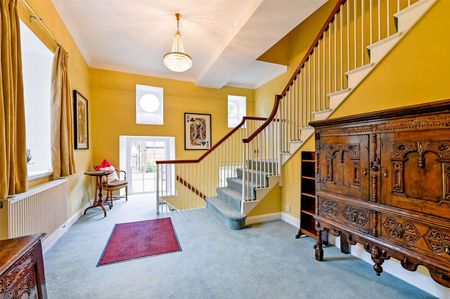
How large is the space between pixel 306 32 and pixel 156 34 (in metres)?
2.91

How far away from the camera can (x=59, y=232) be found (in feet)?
8.77

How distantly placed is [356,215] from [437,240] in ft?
1.70

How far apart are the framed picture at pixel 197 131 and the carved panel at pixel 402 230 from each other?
14.9 feet

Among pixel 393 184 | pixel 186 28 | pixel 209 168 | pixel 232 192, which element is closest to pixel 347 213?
pixel 393 184

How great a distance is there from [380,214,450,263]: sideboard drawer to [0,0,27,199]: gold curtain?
3.00 m

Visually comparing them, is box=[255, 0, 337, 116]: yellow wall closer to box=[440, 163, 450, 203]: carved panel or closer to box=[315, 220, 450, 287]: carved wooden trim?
box=[440, 163, 450, 203]: carved panel

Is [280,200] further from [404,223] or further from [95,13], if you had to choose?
[95,13]

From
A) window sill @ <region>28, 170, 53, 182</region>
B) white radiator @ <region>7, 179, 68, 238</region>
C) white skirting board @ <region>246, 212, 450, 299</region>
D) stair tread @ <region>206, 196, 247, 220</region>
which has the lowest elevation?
white skirting board @ <region>246, 212, 450, 299</region>

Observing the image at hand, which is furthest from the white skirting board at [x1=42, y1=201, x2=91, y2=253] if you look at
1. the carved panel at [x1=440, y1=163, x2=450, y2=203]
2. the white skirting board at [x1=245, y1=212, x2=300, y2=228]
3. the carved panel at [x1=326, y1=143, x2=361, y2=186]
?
the carved panel at [x1=440, y1=163, x2=450, y2=203]

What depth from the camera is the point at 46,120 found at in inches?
107

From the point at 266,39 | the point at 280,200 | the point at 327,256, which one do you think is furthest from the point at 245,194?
the point at 266,39

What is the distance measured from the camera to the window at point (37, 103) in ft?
8.22

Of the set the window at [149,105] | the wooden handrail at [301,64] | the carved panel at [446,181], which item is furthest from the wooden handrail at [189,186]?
the carved panel at [446,181]

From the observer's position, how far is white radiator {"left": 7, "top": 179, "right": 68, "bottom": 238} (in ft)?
5.84
